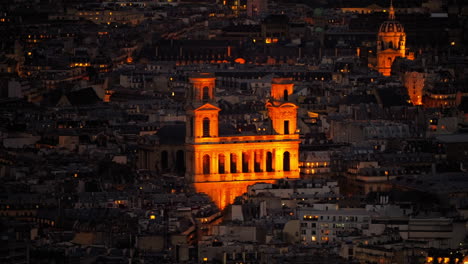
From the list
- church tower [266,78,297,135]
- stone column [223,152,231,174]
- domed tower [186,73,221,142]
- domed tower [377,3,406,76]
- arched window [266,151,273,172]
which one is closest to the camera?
domed tower [186,73,221,142]

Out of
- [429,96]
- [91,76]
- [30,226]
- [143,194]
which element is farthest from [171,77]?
[30,226]

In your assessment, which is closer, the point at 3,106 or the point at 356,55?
the point at 3,106

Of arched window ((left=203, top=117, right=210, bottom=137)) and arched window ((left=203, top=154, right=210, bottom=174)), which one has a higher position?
arched window ((left=203, top=117, right=210, bottom=137))

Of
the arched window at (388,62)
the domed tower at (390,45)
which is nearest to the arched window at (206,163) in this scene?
the arched window at (388,62)

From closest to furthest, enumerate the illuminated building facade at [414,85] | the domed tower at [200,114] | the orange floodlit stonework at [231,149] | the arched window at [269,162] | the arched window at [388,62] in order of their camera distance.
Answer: the orange floodlit stonework at [231,149] → the domed tower at [200,114] → the arched window at [269,162] → the illuminated building facade at [414,85] → the arched window at [388,62]

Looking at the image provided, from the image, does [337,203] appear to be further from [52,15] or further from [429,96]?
[52,15]

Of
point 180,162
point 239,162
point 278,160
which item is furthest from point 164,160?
point 278,160

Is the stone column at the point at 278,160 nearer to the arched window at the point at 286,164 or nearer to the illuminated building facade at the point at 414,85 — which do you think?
the arched window at the point at 286,164

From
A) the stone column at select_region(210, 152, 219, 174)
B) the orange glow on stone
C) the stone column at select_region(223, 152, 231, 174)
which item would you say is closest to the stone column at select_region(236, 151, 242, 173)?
the stone column at select_region(223, 152, 231, 174)

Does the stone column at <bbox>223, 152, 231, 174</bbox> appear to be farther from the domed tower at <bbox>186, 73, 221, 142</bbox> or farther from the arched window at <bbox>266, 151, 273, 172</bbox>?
the arched window at <bbox>266, 151, 273, 172</bbox>
